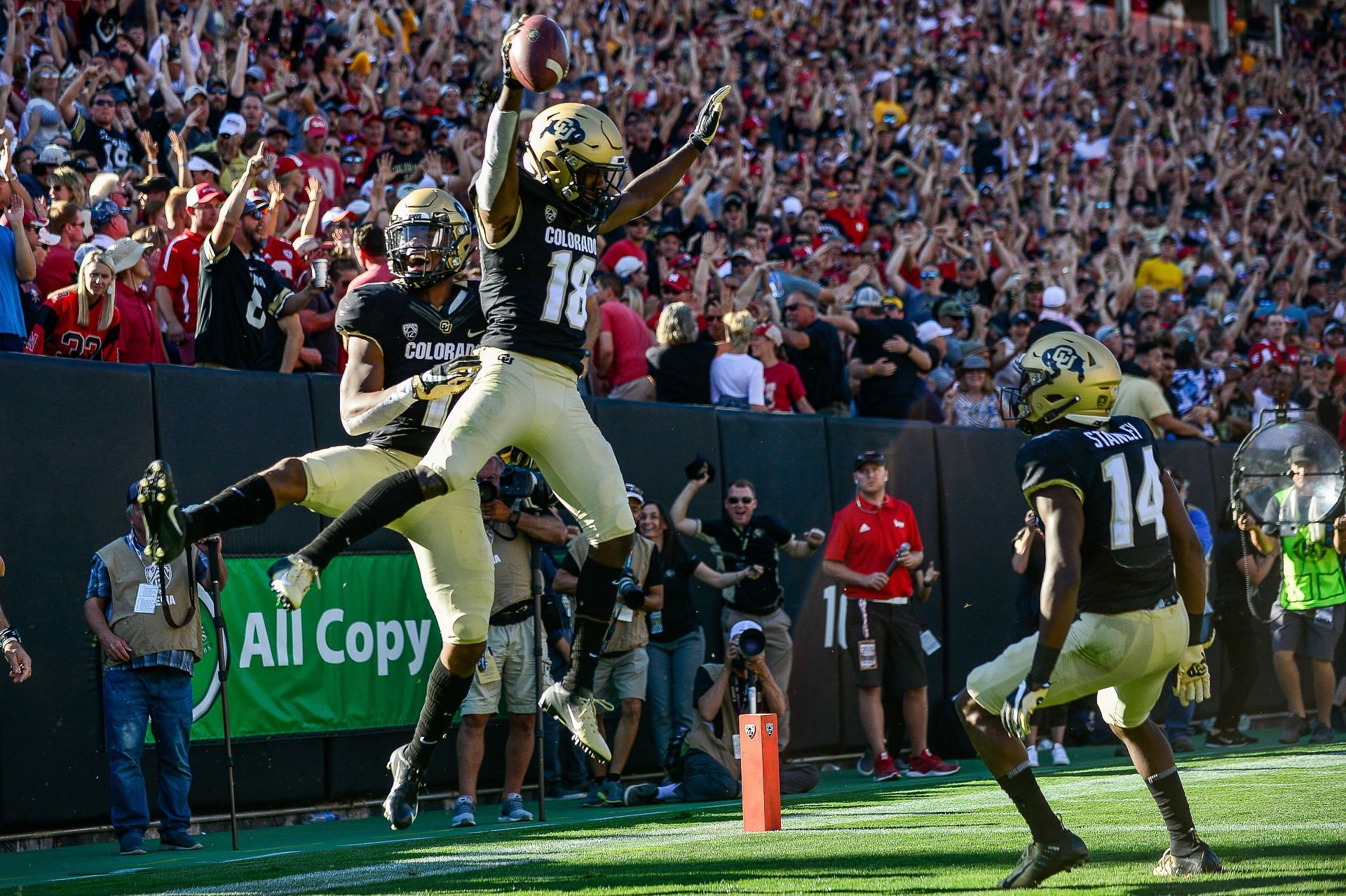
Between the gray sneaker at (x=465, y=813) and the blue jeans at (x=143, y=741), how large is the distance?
5.09 feet

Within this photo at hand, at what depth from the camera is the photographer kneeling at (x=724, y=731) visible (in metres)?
10.5

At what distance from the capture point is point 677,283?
13625mm

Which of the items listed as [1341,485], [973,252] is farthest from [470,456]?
[973,252]

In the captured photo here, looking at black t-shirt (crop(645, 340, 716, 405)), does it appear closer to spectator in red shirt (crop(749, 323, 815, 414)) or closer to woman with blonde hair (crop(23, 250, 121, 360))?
spectator in red shirt (crop(749, 323, 815, 414))

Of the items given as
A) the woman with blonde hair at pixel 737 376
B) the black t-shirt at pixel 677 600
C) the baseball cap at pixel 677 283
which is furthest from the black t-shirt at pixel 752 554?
the baseball cap at pixel 677 283

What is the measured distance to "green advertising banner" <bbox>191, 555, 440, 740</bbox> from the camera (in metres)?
10.1

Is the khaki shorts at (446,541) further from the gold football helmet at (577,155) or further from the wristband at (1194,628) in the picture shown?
the wristband at (1194,628)

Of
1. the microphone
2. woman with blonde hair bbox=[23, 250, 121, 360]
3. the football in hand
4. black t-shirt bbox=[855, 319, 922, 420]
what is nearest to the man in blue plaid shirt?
woman with blonde hair bbox=[23, 250, 121, 360]

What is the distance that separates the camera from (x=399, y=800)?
6.33m

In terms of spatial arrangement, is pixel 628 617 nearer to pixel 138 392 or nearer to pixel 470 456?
pixel 138 392

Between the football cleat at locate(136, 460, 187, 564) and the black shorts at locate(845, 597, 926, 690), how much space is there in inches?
305

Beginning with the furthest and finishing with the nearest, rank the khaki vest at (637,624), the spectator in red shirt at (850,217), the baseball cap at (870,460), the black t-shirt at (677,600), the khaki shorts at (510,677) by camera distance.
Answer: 1. the spectator in red shirt at (850,217)
2. the baseball cap at (870,460)
3. the black t-shirt at (677,600)
4. the khaki vest at (637,624)
5. the khaki shorts at (510,677)

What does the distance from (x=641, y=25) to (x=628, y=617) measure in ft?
37.8

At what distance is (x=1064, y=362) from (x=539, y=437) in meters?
2.04
